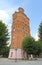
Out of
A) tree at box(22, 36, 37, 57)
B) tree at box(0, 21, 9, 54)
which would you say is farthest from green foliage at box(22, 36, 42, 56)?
tree at box(0, 21, 9, 54)

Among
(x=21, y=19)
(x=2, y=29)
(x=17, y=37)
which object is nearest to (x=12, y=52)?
(x=17, y=37)

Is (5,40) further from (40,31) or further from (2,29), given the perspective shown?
(40,31)

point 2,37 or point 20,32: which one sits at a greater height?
point 20,32

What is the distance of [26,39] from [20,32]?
534cm

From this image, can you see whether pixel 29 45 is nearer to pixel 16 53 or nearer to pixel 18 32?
pixel 16 53

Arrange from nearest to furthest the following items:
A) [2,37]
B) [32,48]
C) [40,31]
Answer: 1. [2,37]
2. [32,48]
3. [40,31]

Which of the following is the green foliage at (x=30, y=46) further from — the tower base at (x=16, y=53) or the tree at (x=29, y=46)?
the tower base at (x=16, y=53)

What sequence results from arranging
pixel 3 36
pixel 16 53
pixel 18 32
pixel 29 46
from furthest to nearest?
pixel 18 32 < pixel 16 53 < pixel 29 46 < pixel 3 36

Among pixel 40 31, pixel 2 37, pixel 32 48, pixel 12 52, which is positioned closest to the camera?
pixel 2 37

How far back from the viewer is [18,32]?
55.7 m

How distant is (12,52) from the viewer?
5456cm

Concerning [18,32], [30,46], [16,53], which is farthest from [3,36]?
[18,32]

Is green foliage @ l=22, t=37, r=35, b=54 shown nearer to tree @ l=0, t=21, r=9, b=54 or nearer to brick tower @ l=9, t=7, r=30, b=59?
brick tower @ l=9, t=7, r=30, b=59

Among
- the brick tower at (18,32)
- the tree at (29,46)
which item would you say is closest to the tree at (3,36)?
the tree at (29,46)
